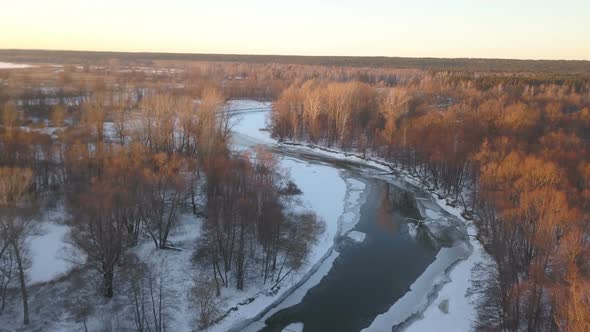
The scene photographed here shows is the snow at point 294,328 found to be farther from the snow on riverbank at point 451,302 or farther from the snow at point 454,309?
the snow at point 454,309

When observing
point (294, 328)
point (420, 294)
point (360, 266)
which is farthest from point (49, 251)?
point (420, 294)

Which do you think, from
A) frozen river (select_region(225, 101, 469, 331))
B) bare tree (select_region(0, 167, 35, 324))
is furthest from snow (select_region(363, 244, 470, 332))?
bare tree (select_region(0, 167, 35, 324))

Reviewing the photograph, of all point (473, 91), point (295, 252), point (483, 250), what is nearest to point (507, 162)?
point (483, 250)

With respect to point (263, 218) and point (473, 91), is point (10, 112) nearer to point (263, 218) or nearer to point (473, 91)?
point (263, 218)

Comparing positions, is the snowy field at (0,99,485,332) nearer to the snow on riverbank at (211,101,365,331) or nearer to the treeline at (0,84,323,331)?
the snow on riverbank at (211,101,365,331)

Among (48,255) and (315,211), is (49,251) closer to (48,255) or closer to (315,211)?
(48,255)

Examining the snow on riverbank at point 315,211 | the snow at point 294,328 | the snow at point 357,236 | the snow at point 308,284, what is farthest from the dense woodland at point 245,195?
the snow at point 294,328

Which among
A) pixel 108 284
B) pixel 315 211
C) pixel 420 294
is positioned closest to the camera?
pixel 108 284

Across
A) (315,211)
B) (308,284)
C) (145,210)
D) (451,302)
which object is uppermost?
(145,210)

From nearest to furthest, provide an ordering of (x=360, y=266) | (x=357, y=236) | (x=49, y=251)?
(x=49, y=251) → (x=360, y=266) → (x=357, y=236)
